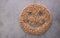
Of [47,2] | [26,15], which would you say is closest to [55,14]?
[47,2]

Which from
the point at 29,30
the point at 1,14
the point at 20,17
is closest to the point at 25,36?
the point at 29,30

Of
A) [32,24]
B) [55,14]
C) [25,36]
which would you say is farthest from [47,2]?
[25,36]

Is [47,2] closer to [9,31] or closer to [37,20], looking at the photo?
[37,20]

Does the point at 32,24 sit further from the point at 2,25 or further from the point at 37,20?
the point at 2,25

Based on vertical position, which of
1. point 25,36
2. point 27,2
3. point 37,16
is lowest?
point 25,36

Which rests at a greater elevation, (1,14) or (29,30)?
(1,14)

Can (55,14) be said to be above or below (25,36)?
above
